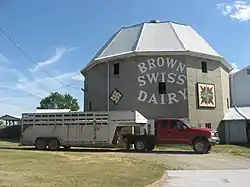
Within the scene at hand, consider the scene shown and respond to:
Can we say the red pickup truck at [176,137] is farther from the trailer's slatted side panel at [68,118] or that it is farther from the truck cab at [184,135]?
the trailer's slatted side panel at [68,118]

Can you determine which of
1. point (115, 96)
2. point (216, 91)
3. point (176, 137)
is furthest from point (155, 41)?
point (176, 137)

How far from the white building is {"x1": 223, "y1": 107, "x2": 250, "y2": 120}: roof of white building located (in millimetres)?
2825

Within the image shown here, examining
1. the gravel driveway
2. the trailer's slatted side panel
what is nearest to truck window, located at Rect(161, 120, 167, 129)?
the trailer's slatted side panel

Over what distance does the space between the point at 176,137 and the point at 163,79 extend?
10202 millimetres

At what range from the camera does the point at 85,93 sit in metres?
39.9

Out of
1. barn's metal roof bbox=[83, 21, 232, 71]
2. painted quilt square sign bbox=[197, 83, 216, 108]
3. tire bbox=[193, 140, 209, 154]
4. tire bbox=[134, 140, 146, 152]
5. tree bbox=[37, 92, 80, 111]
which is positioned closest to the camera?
tire bbox=[193, 140, 209, 154]

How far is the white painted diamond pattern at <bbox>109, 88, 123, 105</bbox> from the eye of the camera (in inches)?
1321

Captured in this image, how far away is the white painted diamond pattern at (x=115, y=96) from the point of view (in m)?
33.6

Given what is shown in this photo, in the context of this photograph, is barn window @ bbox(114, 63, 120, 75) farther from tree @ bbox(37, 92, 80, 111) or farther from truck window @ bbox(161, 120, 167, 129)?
tree @ bbox(37, 92, 80, 111)

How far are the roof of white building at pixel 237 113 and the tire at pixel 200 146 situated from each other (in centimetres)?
1288

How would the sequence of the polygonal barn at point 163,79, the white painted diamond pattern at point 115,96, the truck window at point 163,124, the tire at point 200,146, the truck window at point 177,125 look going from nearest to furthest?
the tire at point 200,146, the truck window at point 177,125, the truck window at point 163,124, the polygonal barn at point 163,79, the white painted diamond pattern at point 115,96

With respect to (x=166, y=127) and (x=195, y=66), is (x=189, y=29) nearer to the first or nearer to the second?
(x=195, y=66)

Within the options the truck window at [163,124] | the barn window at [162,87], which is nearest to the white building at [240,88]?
the barn window at [162,87]

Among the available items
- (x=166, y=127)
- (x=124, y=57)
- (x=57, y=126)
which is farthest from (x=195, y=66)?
(x=57, y=126)
